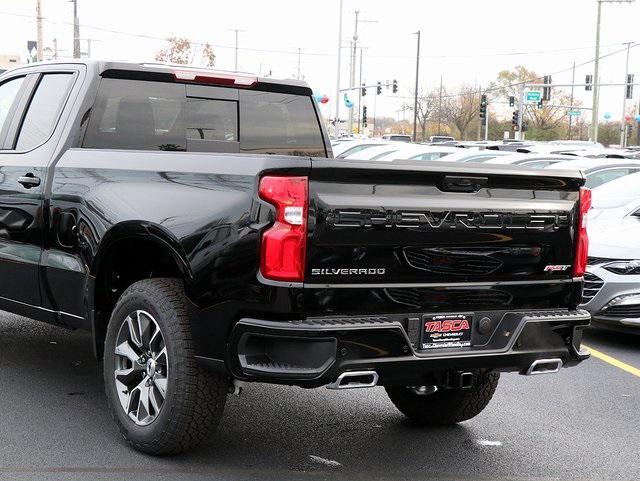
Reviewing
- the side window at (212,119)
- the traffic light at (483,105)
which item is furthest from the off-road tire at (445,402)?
the traffic light at (483,105)

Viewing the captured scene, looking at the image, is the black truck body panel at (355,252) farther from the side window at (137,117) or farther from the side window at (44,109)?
the side window at (44,109)

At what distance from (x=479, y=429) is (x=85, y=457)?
7.46 ft

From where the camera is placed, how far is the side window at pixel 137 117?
577 centimetres

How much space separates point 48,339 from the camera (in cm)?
773

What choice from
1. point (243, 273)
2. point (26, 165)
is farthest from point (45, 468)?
point (26, 165)

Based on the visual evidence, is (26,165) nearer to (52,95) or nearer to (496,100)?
(52,95)

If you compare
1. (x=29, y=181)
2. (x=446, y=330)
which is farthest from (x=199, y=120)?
(x=446, y=330)

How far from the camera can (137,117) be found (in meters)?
5.93

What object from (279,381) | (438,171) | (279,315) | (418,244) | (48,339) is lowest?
(48,339)

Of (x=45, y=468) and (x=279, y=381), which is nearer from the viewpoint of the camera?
(x=279, y=381)

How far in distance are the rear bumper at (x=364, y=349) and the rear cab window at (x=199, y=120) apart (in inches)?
80.6

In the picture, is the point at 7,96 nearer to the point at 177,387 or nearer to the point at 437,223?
the point at 177,387

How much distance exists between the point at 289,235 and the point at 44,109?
261cm

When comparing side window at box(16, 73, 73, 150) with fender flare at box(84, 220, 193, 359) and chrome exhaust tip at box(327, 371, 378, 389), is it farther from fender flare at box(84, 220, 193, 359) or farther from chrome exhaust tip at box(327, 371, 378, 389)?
chrome exhaust tip at box(327, 371, 378, 389)
